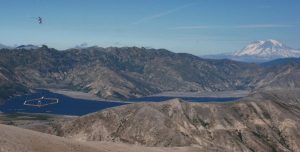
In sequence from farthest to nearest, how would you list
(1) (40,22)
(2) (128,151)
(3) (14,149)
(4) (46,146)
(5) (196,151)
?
(5) (196,151)
(1) (40,22)
(2) (128,151)
(4) (46,146)
(3) (14,149)

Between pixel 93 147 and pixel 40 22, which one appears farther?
pixel 40 22

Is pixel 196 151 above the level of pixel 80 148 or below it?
below

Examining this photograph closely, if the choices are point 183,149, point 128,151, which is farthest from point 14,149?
point 183,149

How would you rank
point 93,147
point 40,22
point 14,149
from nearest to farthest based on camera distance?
point 14,149 → point 93,147 → point 40,22

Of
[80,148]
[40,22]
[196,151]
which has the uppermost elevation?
[40,22]

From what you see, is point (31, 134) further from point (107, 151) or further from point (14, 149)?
point (107, 151)

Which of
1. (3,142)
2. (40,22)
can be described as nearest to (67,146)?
(3,142)

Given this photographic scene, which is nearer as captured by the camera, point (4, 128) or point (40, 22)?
point (4, 128)

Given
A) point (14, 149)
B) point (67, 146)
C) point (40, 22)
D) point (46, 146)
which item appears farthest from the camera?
point (40, 22)

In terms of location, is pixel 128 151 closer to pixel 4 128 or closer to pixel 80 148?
pixel 80 148
